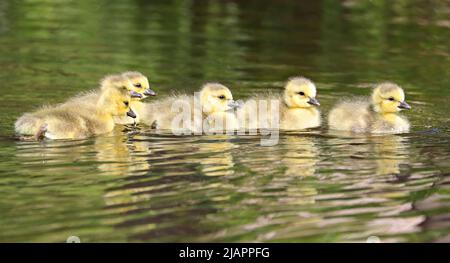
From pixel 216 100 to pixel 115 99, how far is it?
0.76m

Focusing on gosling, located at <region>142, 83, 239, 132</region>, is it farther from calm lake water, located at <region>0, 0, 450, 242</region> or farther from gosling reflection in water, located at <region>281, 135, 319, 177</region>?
gosling reflection in water, located at <region>281, 135, 319, 177</region>

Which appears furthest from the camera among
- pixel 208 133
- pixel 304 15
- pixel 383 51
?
pixel 304 15

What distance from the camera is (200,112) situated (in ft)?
25.3

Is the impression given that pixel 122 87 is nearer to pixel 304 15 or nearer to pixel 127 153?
pixel 127 153

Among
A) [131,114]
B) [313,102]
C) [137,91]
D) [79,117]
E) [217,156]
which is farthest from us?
[137,91]

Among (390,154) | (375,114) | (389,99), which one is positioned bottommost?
(390,154)

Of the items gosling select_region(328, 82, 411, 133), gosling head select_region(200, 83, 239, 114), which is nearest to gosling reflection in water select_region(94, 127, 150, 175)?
gosling head select_region(200, 83, 239, 114)

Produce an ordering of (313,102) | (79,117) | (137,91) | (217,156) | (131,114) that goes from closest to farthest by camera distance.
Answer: (217,156)
(79,117)
(131,114)
(313,102)
(137,91)

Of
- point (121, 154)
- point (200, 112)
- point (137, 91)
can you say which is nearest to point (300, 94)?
point (200, 112)

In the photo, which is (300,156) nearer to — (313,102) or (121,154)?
(121,154)
